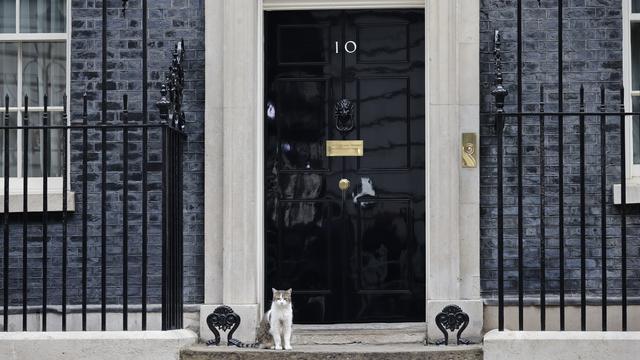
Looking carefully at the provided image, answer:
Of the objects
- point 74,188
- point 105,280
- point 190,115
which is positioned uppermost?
point 190,115

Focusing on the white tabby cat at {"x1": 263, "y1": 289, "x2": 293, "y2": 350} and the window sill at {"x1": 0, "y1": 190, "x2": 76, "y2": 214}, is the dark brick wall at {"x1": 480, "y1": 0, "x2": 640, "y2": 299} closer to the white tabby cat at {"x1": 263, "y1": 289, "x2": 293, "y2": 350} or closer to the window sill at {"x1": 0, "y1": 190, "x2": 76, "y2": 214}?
the white tabby cat at {"x1": 263, "y1": 289, "x2": 293, "y2": 350}

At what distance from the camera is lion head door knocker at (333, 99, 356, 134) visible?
862cm

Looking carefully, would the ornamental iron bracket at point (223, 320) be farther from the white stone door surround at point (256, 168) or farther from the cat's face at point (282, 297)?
the cat's face at point (282, 297)

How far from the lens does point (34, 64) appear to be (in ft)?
28.7

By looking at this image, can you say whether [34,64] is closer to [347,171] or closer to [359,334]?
[347,171]

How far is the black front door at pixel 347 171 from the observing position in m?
8.62

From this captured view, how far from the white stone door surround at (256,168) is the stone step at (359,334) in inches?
9.4

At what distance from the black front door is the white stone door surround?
35 cm

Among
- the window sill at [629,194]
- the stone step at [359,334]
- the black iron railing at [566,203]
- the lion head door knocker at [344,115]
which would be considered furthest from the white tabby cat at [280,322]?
the window sill at [629,194]

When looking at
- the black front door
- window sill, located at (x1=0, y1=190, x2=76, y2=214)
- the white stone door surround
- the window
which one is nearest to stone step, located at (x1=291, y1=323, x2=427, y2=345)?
the black front door

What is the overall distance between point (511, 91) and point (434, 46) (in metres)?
→ 0.66

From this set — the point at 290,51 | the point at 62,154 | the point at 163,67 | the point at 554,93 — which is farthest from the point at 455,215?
the point at 62,154

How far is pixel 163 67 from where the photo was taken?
844 centimetres

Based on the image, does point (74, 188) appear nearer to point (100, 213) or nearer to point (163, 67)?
point (100, 213)
